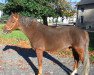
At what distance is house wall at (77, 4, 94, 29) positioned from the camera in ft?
179

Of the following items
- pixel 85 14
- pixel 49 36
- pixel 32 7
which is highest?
pixel 32 7

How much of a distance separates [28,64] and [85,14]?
46904 millimetres

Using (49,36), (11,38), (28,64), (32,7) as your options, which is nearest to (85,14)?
(32,7)

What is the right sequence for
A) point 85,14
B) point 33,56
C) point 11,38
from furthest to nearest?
point 85,14, point 11,38, point 33,56

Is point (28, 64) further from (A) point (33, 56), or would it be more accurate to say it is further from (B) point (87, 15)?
(B) point (87, 15)

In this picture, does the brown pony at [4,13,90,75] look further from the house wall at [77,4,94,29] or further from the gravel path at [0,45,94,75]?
the house wall at [77,4,94,29]

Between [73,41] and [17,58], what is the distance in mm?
4432

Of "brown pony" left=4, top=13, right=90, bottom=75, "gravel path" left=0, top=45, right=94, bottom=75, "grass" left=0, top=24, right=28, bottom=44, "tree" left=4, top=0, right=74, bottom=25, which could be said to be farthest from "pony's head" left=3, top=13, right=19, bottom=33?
"tree" left=4, top=0, right=74, bottom=25

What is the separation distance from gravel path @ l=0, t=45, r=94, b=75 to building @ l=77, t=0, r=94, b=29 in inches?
1597

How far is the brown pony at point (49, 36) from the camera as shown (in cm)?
913

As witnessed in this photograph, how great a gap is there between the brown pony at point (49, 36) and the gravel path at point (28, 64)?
99 centimetres

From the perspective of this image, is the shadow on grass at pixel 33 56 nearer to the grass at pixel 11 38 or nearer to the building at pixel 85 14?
the grass at pixel 11 38

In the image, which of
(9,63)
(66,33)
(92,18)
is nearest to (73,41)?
(66,33)

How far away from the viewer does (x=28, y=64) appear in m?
11.5
